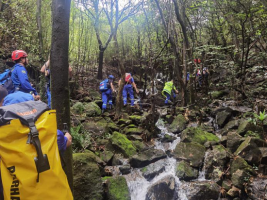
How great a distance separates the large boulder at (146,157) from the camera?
686cm

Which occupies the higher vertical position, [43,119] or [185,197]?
[43,119]

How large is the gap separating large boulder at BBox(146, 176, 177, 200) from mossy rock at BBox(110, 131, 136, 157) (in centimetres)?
174

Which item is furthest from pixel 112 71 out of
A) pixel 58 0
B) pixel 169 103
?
pixel 58 0

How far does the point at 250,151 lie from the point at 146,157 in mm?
3090

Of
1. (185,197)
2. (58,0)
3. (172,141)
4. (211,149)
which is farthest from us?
(172,141)

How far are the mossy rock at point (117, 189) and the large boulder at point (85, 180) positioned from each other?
11.6 inches

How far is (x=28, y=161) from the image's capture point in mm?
1755

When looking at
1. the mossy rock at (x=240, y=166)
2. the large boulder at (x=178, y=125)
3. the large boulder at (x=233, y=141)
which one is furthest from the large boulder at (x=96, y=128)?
the mossy rock at (x=240, y=166)

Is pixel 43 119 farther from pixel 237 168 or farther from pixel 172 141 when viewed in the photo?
pixel 172 141

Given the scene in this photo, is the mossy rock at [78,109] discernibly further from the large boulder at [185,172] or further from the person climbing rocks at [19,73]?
the large boulder at [185,172]

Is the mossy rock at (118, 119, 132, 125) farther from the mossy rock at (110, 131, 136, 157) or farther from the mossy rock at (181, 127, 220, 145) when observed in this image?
the mossy rock at (181, 127, 220, 145)

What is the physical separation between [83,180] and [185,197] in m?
2.78

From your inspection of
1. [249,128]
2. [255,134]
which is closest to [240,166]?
[255,134]

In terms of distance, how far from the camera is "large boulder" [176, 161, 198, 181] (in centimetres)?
626
